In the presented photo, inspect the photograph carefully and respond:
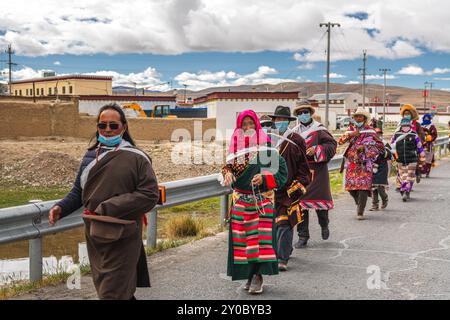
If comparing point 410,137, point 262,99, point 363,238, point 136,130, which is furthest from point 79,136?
point 363,238

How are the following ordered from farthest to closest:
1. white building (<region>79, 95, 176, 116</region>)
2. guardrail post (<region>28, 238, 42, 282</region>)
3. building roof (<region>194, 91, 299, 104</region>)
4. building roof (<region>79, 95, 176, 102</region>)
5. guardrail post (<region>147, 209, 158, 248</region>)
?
white building (<region>79, 95, 176, 116</region>) → building roof (<region>79, 95, 176, 102</region>) → building roof (<region>194, 91, 299, 104</region>) → guardrail post (<region>147, 209, 158, 248</region>) → guardrail post (<region>28, 238, 42, 282</region>)

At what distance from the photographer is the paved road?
625cm

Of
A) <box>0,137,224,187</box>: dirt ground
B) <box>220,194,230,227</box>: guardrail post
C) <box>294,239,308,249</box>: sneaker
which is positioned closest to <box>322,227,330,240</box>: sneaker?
<box>294,239,308,249</box>: sneaker

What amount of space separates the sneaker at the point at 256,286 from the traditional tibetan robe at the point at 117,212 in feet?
5.66

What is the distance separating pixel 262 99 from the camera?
53.3m

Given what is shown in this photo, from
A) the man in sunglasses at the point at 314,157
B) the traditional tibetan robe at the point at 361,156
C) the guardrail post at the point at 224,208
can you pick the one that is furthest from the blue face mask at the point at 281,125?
the traditional tibetan robe at the point at 361,156

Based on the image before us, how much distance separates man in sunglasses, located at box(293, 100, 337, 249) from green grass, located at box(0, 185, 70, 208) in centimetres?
1572

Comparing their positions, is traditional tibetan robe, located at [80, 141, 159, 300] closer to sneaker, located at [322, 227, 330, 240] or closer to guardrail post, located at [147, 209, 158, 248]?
guardrail post, located at [147, 209, 158, 248]

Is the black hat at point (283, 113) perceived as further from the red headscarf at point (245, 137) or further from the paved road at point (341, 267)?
the paved road at point (341, 267)

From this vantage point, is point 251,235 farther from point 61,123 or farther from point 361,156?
point 61,123

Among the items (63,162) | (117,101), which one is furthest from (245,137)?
(117,101)

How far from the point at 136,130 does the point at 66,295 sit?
141 feet

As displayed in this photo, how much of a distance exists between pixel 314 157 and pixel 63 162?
22.7 metres

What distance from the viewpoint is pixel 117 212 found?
4539 millimetres
